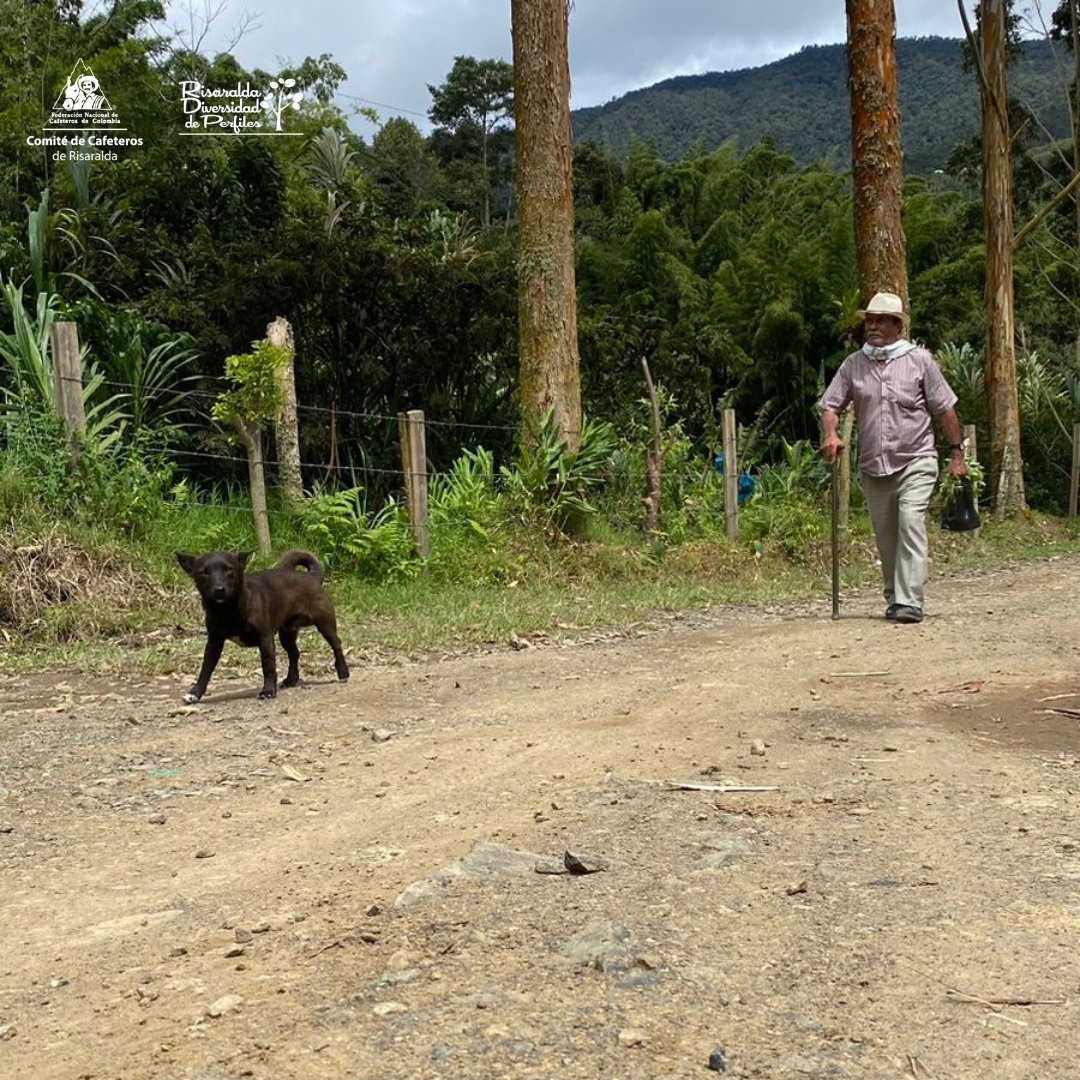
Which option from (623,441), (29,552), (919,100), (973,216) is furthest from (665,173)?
(919,100)

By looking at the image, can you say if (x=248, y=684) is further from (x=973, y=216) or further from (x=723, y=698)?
(x=973, y=216)

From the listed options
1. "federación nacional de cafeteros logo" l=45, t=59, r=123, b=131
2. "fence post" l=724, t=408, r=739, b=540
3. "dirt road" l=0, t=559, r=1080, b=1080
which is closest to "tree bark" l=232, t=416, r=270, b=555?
"dirt road" l=0, t=559, r=1080, b=1080

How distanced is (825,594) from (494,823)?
7390mm

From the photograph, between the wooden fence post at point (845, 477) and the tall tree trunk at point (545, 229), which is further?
the wooden fence post at point (845, 477)

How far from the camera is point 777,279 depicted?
24.1 meters

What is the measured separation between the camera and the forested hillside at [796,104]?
103 metres

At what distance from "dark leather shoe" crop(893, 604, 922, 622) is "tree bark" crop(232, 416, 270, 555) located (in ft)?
15.4

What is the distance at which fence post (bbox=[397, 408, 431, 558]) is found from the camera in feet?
35.0

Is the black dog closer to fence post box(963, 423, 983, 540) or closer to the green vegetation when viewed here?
the green vegetation

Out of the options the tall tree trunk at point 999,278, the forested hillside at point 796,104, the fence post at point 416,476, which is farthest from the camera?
A: the forested hillside at point 796,104

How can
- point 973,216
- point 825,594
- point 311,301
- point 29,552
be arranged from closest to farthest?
1. point 29,552
2. point 825,594
3. point 311,301
4. point 973,216

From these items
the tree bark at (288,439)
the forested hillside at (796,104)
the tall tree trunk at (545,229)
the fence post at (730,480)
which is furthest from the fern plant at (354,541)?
the forested hillside at (796,104)

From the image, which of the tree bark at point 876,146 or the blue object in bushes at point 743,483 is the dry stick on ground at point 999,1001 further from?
the blue object in bushes at point 743,483

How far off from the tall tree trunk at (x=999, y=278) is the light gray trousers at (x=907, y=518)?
11013mm
